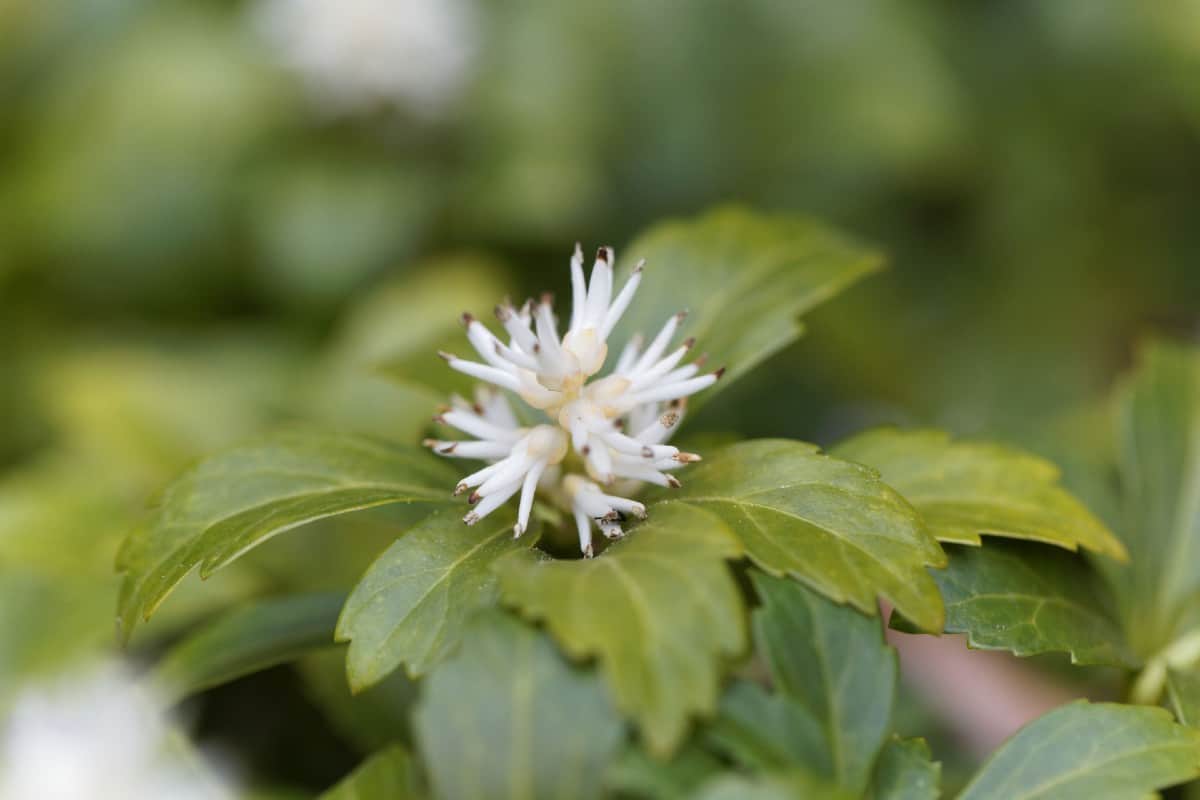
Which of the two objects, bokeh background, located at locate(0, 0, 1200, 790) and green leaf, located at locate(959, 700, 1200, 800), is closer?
green leaf, located at locate(959, 700, 1200, 800)

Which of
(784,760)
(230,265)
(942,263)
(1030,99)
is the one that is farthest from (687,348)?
(1030,99)

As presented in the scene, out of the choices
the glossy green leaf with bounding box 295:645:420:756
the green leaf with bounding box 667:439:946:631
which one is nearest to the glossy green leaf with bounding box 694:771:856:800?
the green leaf with bounding box 667:439:946:631

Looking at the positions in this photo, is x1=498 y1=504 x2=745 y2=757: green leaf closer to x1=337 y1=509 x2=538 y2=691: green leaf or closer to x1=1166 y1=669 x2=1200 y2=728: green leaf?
x1=337 y1=509 x2=538 y2=691: green leaf

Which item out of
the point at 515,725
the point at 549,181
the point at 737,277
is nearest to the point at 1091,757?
the point at 515,725

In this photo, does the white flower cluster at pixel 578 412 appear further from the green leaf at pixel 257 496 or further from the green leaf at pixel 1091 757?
the green leaf at pixel 1091 757

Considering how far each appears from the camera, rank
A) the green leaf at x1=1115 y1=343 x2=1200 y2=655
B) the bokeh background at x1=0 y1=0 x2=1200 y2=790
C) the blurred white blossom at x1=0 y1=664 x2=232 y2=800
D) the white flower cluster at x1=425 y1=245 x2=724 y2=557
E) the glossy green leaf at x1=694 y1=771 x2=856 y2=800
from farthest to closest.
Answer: the bokeh background at x1=0 y1=0 x2=1200 y2=790
the green leaf at x1=1115 y1=343 x2=1200 y2=655
the blurred white blossom at x1=0 y1=664 x2=232 y2=800
the white flower cluster at x1=425 y1=245 x2=724 y2=557
the glossy green leaf at x1=694 y1=771 x2=856 y2=800

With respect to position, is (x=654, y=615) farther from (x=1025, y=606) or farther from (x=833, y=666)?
(x=1025, y=606)
